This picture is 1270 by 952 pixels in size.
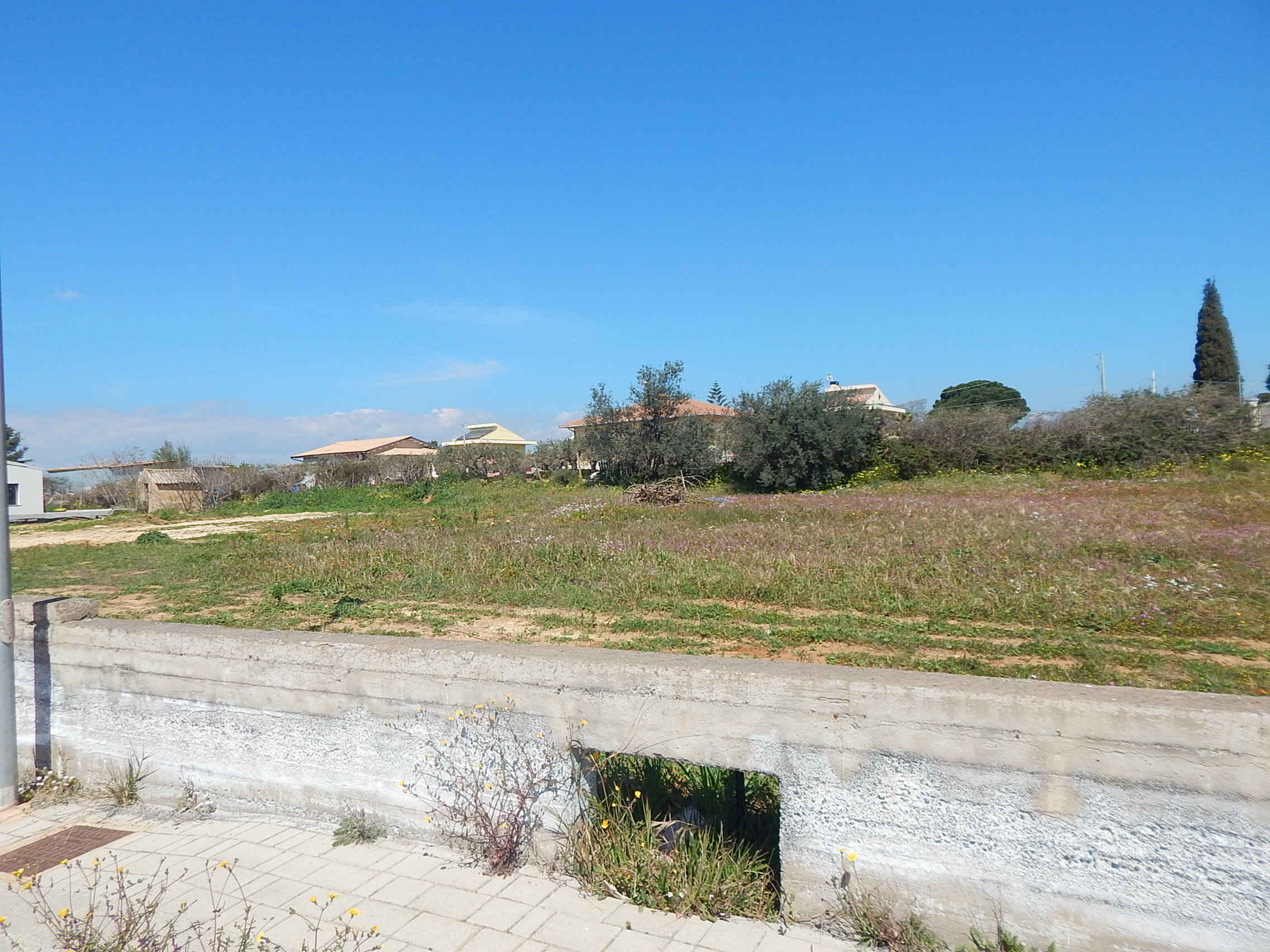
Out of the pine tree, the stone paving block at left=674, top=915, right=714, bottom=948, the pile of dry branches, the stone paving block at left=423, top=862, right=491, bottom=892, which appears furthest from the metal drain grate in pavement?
the pine tree

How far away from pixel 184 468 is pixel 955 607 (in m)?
30.7

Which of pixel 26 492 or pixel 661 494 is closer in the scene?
pixel 661 494

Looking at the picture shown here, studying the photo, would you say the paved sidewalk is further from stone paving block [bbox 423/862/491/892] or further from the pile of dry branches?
the pile of dry branches

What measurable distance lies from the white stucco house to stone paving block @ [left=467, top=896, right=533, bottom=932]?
36.5m

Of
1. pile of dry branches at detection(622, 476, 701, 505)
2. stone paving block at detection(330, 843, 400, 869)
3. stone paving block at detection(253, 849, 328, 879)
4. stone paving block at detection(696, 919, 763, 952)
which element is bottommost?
stone paving block at detection(696, 919, 763, 952)

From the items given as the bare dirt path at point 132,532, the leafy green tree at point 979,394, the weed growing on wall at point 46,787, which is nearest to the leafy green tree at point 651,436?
the bare dirt path at point 132,532

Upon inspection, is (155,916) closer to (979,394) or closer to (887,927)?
(887,927)

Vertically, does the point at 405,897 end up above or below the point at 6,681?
below

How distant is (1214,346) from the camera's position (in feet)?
122

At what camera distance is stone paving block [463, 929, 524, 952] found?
2770 mm

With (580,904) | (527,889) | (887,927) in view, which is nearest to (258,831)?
(527,889)

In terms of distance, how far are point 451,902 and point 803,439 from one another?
68.3ft

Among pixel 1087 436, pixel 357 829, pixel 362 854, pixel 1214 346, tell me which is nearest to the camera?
pixel 362 854

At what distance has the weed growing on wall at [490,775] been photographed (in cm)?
337
